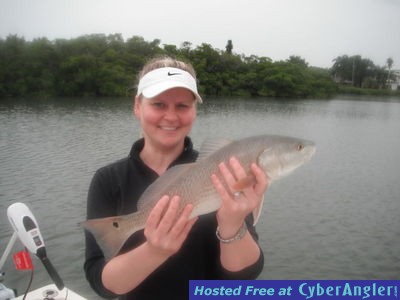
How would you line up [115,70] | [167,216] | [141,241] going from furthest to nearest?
[115,70] < [141,241] < [167,216]

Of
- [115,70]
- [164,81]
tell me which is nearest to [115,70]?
[115,70]

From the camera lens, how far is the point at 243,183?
1.97 metres

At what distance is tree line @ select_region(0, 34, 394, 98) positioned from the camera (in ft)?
193

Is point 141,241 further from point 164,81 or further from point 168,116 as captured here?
point 164,81

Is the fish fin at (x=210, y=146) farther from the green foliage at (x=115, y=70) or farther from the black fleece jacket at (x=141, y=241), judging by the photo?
the green foliage at (x=115, y=70)

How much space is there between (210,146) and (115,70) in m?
63.1

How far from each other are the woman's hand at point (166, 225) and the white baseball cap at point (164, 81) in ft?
2.23

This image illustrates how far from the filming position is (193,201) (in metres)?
2.08

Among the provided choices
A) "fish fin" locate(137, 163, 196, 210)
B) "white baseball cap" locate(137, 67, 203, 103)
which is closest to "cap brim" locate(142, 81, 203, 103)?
"white baseball cap" locate(137, 67, 203, 103)

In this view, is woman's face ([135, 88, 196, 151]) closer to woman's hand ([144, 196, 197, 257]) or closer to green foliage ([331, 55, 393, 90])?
woman's hand ([144, 196, 197, 257])

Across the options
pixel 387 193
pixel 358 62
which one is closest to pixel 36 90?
pixel 387 193

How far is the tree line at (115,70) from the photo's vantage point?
58906mm

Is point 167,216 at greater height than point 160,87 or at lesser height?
→ lesser

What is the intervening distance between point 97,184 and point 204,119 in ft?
105
